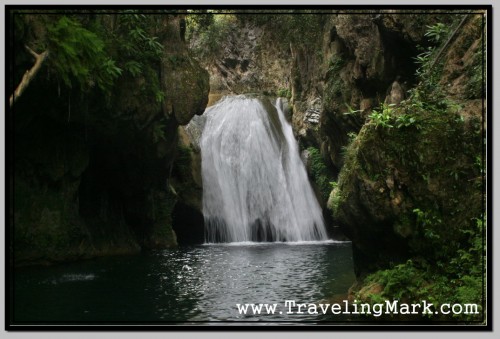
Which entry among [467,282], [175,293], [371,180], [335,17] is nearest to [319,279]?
[175,293]

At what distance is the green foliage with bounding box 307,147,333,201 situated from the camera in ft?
83.0

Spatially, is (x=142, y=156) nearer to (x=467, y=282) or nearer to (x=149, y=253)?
(x=149, y=253)

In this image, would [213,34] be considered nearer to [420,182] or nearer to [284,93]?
[284,93]

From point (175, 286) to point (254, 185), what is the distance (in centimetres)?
1415

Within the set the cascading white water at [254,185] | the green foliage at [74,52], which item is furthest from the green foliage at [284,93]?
the green foliage at [74,52]

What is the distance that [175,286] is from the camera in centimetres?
1120

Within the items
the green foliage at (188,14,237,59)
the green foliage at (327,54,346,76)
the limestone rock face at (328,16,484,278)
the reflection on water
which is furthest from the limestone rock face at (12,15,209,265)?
the green foliage at (188,14,237,59)

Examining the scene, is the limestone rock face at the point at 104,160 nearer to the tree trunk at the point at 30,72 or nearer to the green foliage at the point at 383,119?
the tree trunk at the point at 30,72

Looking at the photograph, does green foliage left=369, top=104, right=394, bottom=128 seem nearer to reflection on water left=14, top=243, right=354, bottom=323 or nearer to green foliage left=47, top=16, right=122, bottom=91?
reflection on water left=14, top=243, right=354, bottom=323

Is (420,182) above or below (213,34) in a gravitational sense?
below

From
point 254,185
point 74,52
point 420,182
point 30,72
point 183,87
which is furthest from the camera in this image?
point 254,185

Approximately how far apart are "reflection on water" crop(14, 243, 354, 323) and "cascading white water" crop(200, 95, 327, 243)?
6.50 m

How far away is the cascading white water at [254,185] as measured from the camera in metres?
23.8

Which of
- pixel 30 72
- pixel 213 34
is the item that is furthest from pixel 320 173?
pixel 30 72
